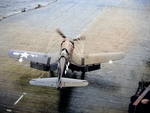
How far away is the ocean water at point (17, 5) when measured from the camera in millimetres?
39628

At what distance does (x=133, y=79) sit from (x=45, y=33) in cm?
1549

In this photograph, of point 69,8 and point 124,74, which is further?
point 69,8

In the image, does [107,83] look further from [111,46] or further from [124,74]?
[111,46]

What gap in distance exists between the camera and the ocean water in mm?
39628

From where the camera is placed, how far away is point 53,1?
47.0 m

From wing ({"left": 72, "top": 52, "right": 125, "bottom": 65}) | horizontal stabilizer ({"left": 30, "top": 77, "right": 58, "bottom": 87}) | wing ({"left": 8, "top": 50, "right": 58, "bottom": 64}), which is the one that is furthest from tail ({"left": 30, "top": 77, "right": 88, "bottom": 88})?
wing ({"left": 72, "top": 52, "right": 125, "bottom": 65})

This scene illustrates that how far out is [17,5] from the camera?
45.4m

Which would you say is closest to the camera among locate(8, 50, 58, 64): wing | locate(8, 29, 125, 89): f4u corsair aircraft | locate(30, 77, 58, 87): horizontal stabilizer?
locate(30, 77, 58, 87): horizontal stabilizer

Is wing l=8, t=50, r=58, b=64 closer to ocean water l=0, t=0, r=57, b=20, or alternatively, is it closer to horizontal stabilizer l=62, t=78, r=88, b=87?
horizontal stabilizer l=62, t=78, r=88, b=87

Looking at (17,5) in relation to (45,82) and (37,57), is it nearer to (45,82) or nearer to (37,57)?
(37,57)

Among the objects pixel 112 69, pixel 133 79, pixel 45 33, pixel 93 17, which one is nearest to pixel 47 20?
pixel 45 33

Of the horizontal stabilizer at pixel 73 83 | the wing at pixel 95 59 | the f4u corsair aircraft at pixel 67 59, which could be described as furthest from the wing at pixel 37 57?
the horizontal stabilizer at pixel 73 83

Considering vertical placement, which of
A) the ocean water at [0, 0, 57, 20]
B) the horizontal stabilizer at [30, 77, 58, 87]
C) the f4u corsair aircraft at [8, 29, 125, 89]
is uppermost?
the ocean water at [0, 0, 57, 20]

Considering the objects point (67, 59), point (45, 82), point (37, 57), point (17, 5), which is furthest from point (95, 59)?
point (17, 5)
